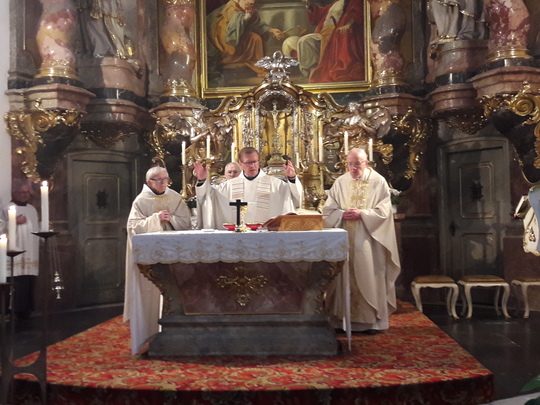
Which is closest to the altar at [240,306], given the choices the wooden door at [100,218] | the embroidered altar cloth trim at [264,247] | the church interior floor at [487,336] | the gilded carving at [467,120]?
the embroidered altar cloth trim at [264,247]

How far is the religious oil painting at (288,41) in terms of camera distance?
11.0 meters

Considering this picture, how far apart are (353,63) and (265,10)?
179 centimetres

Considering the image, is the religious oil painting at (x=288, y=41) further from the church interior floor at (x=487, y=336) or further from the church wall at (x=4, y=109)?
the church interior floor at (x=487, y=336)

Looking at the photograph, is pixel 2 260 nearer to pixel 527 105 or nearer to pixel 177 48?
pixel 527 105

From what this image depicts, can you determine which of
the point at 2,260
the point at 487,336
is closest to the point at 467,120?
the point at 487,336

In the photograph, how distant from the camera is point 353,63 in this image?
36.2 ft

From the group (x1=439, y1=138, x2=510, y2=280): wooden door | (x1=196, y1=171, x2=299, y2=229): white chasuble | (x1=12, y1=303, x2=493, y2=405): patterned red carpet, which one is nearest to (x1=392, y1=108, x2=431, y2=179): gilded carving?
(x1=439, y1=138, x2=510, y2=280): wooden door

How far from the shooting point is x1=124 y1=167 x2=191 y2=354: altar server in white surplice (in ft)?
19.8

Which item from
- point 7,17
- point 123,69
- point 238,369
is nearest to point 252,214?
point 238,369

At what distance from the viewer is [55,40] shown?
948 centimetres

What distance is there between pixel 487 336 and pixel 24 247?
6.19 metres

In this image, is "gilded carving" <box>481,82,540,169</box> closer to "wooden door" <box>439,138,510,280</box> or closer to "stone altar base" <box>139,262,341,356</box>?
"wooden door" <box>439,138,510,280</box>

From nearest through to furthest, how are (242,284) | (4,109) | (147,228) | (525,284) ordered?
(242,284), (147,228), (525,284), (4,109)

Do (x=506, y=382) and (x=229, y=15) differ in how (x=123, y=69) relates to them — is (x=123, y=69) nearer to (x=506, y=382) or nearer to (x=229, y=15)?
(x=229, y=15)
